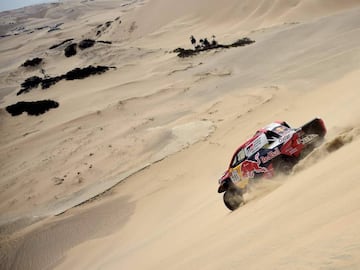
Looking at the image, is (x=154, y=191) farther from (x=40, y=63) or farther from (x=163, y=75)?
(x=40, y=63)

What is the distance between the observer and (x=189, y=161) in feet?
55.4

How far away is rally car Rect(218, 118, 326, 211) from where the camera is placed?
30.0 feet

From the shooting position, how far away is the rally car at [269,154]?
360 inches

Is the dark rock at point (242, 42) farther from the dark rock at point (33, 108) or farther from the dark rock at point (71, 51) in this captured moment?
the dark rock at point (71, 51)

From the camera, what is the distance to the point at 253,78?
2531 centimetres

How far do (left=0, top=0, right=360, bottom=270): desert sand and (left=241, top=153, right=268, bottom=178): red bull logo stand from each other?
42cm

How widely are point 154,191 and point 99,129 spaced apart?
952 centimetres

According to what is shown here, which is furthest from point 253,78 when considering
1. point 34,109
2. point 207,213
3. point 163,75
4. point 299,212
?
point 299,212

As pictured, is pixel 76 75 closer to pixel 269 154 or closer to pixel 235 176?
pixel 235 176

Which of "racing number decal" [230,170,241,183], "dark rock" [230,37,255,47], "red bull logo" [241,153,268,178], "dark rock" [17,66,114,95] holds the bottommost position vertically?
"dark rock" [17,66,114,95]

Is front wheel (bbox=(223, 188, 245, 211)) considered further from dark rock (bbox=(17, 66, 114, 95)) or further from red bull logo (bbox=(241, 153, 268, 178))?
dark rock (bbox=(17, 66, 114, 95))

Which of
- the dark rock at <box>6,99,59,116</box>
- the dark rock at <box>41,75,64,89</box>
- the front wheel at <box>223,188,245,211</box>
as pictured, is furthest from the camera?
the dark rock at <box>41,75,64,89</box>

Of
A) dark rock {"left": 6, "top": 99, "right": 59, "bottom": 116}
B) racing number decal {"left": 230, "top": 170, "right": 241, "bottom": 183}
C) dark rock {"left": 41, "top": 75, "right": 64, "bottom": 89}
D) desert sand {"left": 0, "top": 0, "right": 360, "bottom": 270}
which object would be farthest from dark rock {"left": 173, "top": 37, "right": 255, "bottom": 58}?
racing number decal {"left": 230, "top": 170, "right": 241, "bottom": 183}

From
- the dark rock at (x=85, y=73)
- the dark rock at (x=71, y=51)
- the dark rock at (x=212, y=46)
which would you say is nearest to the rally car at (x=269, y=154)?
the dark rock at (x=212, y=46)
